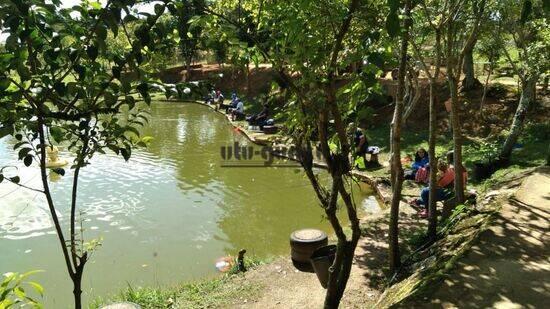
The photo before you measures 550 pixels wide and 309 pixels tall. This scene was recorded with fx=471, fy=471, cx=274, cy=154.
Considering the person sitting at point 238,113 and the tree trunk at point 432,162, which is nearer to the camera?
the tree trunk at point 432,162

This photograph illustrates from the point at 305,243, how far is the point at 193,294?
1.75 metres

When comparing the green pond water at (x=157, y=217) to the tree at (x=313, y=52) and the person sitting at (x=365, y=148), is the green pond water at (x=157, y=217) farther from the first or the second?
the tree at (x=313, y=52)

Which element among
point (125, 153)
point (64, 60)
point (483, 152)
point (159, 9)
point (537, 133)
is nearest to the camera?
point (159, 9)

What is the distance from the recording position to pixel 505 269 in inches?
171

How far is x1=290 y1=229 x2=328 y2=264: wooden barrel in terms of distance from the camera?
22.4 ft

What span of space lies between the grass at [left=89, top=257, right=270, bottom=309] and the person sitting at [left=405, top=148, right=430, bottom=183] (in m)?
5.74

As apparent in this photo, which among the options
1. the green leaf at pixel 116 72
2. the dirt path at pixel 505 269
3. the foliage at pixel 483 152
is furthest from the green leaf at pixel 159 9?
the foliage at pixel 483 152

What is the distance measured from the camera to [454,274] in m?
4.22

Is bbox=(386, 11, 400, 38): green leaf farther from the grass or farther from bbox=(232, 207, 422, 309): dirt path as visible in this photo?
the grass

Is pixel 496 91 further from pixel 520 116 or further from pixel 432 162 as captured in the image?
pixel 432 162

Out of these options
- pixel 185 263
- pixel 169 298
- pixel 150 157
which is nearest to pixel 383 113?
pixel 150 157

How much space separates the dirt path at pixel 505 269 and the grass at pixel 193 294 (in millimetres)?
3228

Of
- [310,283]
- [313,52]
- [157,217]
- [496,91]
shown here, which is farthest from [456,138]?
[496,91]

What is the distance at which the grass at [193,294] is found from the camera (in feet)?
20.8
